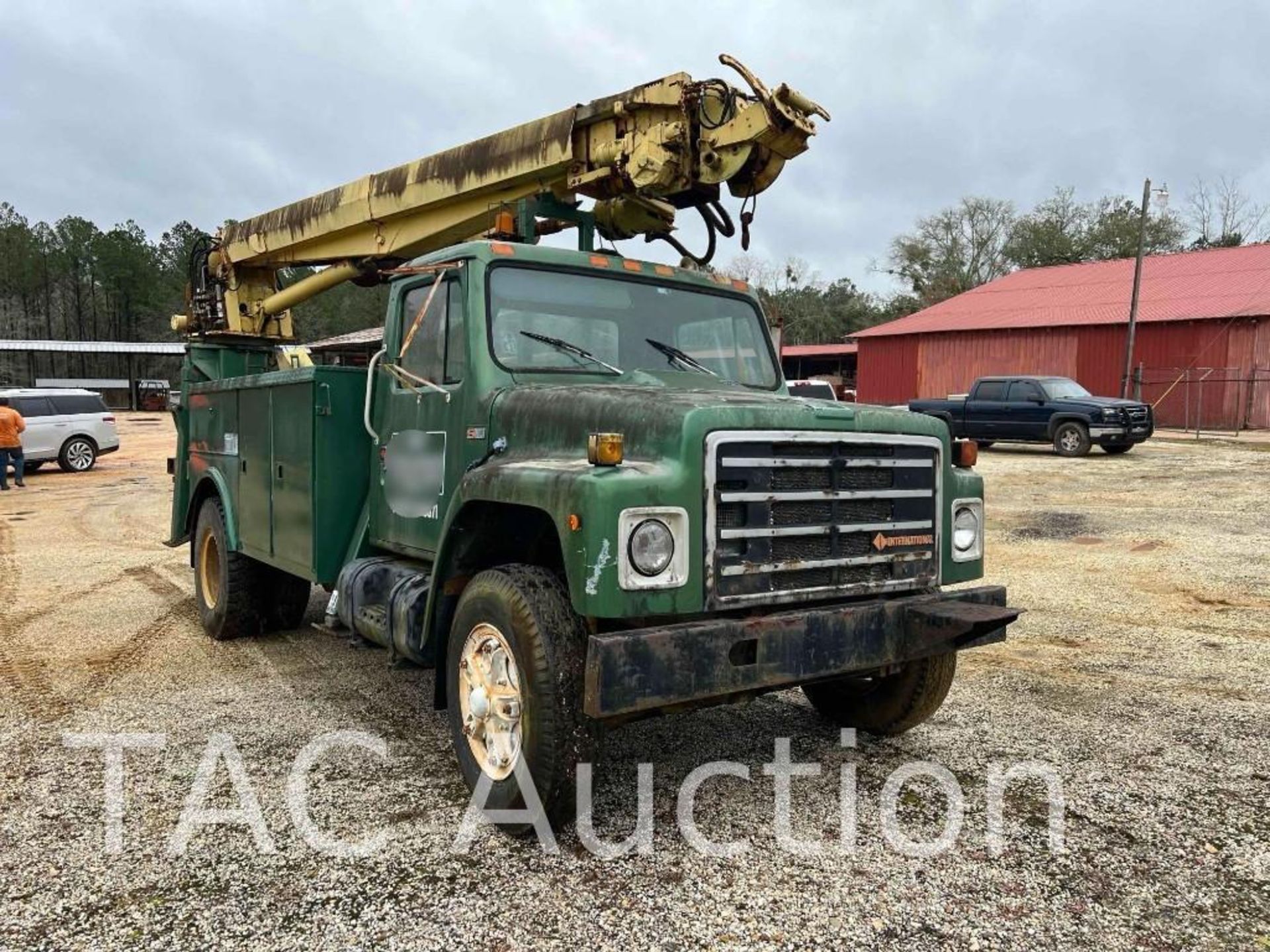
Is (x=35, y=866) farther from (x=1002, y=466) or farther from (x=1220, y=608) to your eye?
(x=1002, y=466)

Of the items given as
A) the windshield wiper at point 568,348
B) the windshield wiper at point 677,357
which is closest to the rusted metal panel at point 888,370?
the windshield wiper at point 677,357

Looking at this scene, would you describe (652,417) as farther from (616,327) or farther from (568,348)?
(616,327)

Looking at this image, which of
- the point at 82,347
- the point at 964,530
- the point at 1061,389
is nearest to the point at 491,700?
the point at 964,530

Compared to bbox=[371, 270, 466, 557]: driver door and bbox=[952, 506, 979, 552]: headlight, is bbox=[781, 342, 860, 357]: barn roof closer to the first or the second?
bbox=[371, 270, 466, 557]: driver door

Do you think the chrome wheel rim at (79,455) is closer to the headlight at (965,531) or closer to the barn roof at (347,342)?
the barn roof at (347,342)

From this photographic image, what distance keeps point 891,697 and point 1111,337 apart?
2920cm

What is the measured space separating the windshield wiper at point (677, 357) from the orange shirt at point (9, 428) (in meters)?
16.0

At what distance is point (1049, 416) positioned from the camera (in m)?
19.3

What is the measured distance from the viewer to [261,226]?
850cm

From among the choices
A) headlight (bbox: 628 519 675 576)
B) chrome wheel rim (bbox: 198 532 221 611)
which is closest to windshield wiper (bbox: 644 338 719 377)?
headlight (bbox: 628 519 675 576)

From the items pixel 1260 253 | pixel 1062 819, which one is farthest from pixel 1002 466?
pixel 1260 253

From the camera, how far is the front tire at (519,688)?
10.8 ft

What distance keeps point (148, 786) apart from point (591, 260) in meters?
3.02

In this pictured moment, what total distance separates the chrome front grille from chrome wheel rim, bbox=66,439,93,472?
20.3 m
